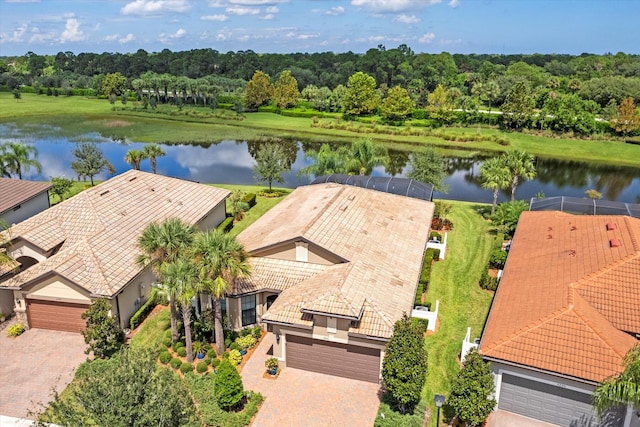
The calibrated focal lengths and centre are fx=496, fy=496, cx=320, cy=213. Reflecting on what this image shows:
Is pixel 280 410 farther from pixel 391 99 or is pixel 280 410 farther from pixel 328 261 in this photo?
pixel 391 99

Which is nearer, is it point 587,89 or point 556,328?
point 556,328

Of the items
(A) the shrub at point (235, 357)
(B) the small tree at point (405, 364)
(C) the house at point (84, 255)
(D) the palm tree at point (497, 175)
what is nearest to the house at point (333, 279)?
(B) the small tree at point (405, 364)

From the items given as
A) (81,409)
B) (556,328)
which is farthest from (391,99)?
(81,409)

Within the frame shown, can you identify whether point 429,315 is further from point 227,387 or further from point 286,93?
point 286,93

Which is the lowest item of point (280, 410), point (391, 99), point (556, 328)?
point (280, 410)

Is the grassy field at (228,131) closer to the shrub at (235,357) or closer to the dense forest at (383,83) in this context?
the dense forest at (383,83)

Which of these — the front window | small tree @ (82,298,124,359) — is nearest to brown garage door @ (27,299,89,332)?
small tree @ (82,298,124,359)
